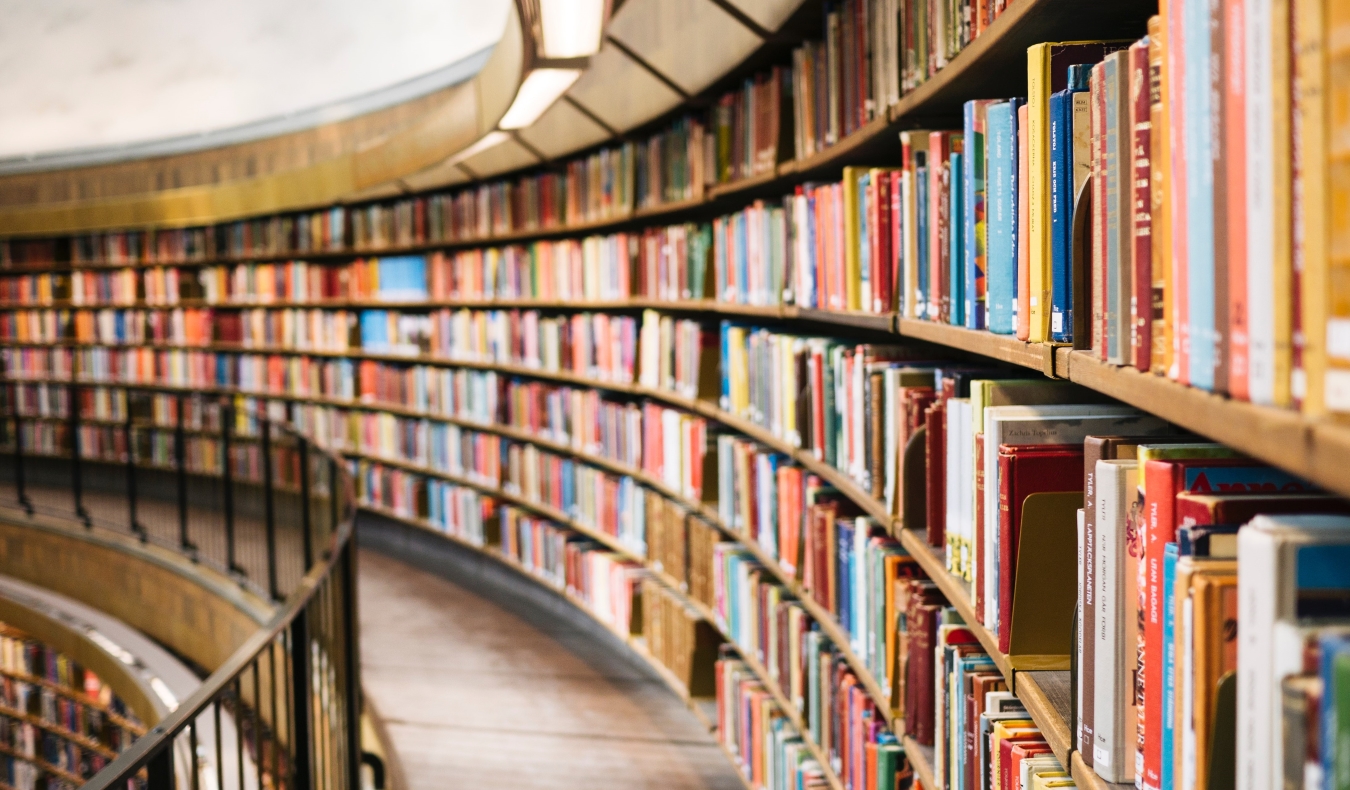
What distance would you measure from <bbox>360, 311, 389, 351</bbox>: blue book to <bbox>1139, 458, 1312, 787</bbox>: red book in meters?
6.33

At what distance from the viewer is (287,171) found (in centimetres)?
721

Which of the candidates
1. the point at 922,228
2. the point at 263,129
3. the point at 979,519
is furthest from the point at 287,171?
the point at 979,519

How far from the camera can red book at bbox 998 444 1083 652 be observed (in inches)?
53.9

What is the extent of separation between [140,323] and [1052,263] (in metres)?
8.99

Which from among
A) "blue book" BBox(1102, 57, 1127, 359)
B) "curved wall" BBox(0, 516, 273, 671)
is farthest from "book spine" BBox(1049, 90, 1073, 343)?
"curved wall" BBox(0, 516, 273, 671)

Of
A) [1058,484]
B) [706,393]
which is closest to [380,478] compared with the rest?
[706,393]

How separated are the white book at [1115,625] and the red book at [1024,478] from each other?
0.27 metres

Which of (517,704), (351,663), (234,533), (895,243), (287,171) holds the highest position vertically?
(287,171)

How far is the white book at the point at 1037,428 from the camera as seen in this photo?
1384mm

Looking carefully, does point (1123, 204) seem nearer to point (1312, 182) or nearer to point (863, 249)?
point (1312, 182)

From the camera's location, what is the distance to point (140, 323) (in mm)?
8969

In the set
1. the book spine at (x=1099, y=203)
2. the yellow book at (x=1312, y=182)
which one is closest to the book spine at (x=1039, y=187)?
the book spine at (x=1099, y=203)

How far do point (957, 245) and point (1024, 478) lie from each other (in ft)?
1.53

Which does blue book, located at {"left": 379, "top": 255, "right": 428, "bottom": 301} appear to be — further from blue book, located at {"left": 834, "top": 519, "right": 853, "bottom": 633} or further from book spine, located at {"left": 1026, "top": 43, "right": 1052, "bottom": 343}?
book spine, located at {"left": 1026, "top": 43, "right": 1052, "bottom": 343}
